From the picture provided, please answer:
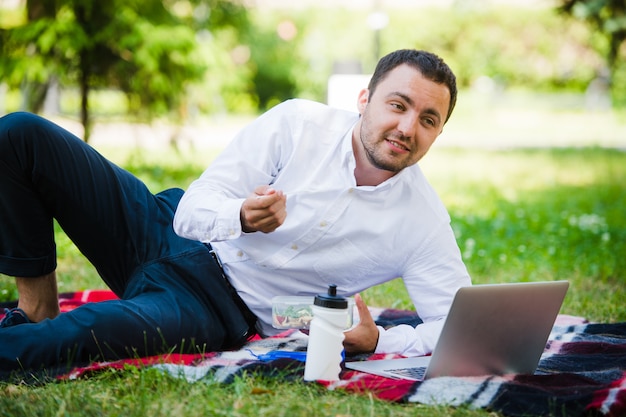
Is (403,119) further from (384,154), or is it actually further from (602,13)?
(602,13)

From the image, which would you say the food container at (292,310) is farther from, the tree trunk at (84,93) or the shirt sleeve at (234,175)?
the tree trunk at (84,93)

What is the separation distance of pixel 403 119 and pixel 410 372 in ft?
2.82

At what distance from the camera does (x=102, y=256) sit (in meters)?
2.93

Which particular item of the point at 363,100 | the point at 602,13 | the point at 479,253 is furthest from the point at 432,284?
the point at 602,13

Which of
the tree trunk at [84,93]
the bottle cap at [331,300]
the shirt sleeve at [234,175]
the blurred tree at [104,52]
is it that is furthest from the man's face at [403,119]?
the tree trunk at [84,93]

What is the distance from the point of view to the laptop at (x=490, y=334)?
7.92ft

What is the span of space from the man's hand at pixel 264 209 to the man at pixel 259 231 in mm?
152

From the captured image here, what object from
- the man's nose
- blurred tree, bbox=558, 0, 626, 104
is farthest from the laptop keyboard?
blurred tree, bbox=558, 0, 626, 104

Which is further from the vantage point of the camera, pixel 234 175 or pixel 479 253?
pixel 479 253

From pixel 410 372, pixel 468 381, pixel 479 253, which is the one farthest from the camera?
pixel 479 253

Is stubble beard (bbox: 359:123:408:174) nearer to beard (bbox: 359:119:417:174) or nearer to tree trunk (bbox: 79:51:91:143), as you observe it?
beard (bbox: 359:119:417:174)

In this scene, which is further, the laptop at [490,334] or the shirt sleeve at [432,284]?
the shirt sleeve at [432,284]

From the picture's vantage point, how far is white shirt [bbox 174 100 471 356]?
279cm

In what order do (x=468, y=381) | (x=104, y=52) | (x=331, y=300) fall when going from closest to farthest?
(x=331, y=300) → (x=468, y=381) → (x=104, y=52)
